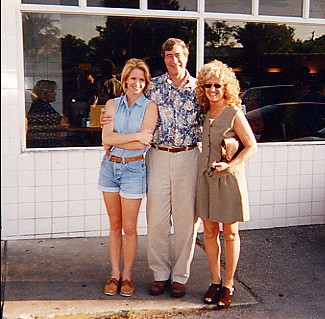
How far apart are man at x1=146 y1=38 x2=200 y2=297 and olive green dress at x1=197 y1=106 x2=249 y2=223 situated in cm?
19

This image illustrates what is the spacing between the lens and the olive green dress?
168 inches

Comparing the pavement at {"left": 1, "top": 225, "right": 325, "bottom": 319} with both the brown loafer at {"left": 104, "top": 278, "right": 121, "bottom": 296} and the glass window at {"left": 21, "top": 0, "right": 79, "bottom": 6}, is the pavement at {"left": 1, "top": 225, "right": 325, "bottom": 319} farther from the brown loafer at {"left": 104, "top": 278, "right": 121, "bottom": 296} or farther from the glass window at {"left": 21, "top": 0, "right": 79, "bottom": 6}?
the glass window at {"left": 21, "top": 0, "right": 79, "bottom": 6}

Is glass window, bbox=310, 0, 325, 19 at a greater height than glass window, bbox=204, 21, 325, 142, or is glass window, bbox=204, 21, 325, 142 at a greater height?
glass window, bbox=310, 0, 325, 19

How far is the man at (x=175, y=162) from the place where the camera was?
4.45m

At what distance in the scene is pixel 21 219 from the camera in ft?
19.8

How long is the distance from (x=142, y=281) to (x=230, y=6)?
3320 mm

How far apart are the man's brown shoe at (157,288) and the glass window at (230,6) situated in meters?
3.23

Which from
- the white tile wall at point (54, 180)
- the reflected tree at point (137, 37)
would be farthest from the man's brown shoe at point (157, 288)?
the reflected tree at point (137, 37)

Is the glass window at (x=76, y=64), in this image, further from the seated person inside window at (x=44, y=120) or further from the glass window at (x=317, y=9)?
the glass window at (x=317, y=9)

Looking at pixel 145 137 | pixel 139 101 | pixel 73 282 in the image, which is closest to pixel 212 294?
pixel 73 282

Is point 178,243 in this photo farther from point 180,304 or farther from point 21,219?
point 21,219

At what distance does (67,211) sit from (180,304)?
7.04ft


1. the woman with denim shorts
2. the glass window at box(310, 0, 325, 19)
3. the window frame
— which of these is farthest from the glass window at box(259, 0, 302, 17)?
the woman with denim shorts

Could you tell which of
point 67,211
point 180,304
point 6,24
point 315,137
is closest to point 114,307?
point 180,304
